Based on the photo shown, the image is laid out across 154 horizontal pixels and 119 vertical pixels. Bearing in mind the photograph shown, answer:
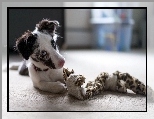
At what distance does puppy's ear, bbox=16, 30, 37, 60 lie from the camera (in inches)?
30.9

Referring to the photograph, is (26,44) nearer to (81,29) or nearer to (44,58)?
(44,58)

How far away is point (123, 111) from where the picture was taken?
2.46ft

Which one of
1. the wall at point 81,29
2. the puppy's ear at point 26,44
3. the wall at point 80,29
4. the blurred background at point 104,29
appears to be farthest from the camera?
the wall at point 81,29

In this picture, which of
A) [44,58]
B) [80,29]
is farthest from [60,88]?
[80,29]

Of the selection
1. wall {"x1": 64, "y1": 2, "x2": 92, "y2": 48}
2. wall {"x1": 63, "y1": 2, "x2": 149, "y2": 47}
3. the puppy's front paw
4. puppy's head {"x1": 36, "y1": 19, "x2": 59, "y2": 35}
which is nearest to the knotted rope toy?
the puppy's front paw

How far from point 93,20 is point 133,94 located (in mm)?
1628

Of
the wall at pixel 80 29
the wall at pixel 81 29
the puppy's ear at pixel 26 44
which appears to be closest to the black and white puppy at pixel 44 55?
the puppy's ear at pixel 26 44

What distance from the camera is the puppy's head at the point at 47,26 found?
86 cm

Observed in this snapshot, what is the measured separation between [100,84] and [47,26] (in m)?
0.26

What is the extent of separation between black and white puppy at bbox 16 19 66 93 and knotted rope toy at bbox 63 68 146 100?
39mm

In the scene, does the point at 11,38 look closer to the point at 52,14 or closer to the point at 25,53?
the point at 25,53

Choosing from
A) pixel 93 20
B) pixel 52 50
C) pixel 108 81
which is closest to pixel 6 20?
pixel 52 50

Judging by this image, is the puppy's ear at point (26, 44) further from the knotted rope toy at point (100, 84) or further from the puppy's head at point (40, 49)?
the knotted rope toy at point (100, 84)

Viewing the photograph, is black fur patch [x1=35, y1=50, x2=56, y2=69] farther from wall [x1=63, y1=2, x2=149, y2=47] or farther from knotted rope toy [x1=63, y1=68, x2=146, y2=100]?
wall [x1=63, y1=2, x2=149, y2=47]
